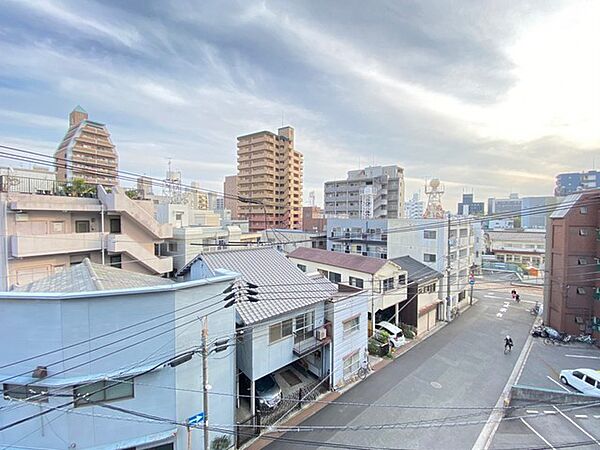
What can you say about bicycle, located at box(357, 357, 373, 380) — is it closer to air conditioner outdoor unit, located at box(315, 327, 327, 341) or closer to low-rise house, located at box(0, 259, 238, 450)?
air conditioner outdoor unit, located at box(315, 327, 327, 341)

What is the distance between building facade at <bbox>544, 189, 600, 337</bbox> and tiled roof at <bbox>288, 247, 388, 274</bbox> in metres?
13.3

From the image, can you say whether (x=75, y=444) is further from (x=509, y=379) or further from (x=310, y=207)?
(x=310, y=207)

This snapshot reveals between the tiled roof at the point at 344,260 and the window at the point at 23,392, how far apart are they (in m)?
15.1

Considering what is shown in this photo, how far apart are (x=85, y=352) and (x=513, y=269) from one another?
1862 inches

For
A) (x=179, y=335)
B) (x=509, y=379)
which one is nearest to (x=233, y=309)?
(x=179, y=335)

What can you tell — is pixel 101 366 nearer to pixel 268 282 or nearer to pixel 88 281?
pixel 88 281

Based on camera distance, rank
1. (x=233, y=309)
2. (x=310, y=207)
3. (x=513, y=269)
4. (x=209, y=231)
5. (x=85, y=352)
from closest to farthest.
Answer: (x=85, y=352)
(x=233, y=309)
(x=209, y=231)
(x=513, y=269)
(x=310, y=207)

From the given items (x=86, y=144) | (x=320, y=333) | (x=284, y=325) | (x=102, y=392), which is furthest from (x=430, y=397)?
(x=86, y=144)

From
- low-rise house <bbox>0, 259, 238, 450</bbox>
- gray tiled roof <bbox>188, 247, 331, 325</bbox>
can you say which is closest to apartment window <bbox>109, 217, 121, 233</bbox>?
gray tiled roof <bbox>188, 247, 331, 325</bbox>

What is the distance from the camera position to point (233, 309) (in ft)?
31.7

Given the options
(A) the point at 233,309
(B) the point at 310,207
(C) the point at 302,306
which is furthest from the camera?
(B) the point at 310,207

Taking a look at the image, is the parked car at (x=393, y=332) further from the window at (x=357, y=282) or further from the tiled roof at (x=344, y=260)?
the tiled roof at (x=344, y=260)

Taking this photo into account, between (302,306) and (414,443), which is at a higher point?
(302,306)

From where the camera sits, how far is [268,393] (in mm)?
11648
